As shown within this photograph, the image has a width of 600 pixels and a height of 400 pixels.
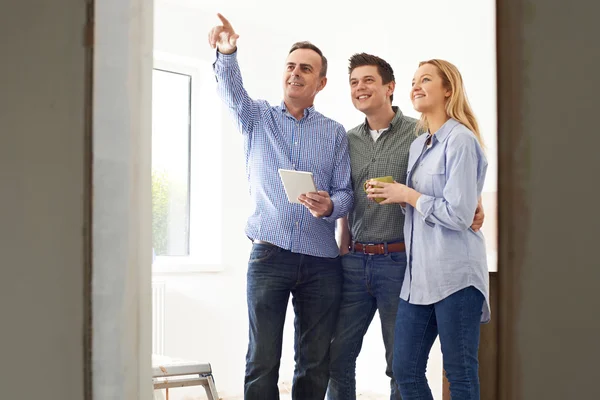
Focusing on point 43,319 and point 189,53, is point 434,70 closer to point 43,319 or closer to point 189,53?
point 43,319

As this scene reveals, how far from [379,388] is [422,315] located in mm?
2110

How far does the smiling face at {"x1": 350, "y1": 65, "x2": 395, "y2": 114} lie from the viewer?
1743 mm

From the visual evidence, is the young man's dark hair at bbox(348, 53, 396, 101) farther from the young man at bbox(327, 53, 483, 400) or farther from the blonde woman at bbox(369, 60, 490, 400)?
the blonde woman at bbox(369, 60, 490, 400)

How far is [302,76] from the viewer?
171 cm

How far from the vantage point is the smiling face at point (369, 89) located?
5.72ft

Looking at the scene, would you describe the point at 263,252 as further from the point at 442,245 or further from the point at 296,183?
the point at 442,245

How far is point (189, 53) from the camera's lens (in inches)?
126

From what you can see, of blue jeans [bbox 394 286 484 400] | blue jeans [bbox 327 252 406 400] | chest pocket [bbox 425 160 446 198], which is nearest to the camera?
blue jeans [bbox 394 286 484 400]

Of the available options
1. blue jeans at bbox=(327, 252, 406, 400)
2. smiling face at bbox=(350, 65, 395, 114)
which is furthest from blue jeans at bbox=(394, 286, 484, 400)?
smiling face at bbox=(350, 65, 395, 114)

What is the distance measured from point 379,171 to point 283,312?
0.49 metres

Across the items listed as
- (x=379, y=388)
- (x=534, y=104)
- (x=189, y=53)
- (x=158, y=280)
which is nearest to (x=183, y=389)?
(x=158, y=280)

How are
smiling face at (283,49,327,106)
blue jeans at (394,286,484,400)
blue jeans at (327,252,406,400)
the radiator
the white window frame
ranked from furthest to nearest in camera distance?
the white window frame < the radiator < smiling face at (283,49,327,106) < blue jeans at (327,252,406,400) < blue jeans at (394,286,484,400)

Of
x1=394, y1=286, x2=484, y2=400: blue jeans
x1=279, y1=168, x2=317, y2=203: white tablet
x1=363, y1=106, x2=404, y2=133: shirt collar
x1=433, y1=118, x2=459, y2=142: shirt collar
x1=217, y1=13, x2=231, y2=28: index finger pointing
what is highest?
x1=217, y1=13, x2=231, y2=28: index finger pointing

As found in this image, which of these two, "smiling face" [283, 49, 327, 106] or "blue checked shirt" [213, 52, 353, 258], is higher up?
"smiling face" [283, 49, 327, 106]
